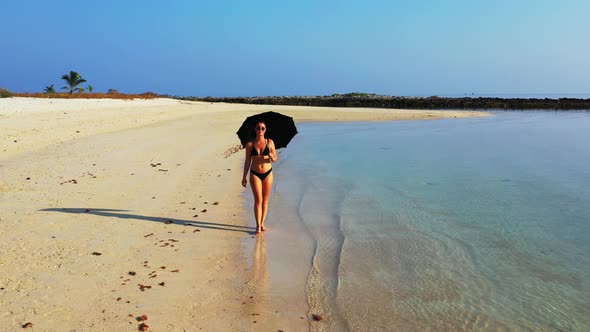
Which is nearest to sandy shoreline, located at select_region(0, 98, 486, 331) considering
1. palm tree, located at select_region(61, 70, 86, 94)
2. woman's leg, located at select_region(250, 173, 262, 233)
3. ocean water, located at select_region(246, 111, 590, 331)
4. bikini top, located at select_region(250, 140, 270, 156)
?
woman's leg, located at select_region(250, 173, 262, 233)

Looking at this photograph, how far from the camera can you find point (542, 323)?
4.95 meters

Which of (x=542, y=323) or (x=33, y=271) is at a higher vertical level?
(x=33, y=271)

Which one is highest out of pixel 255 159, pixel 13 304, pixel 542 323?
pixel 255 159

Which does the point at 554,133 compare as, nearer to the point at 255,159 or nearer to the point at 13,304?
the point at 255,159

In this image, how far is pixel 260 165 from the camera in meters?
7.50

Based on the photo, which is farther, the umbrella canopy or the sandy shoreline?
the umbrella canopy

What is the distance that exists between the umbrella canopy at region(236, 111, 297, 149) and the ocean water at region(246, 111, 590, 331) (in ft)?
5.29

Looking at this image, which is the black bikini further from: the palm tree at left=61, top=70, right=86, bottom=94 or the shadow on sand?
the palm tree at left=61, top=70, right=86, bottom=94

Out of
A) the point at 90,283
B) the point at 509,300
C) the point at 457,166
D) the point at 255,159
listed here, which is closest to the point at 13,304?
the point at 90,283

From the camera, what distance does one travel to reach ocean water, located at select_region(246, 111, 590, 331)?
16.8 ft

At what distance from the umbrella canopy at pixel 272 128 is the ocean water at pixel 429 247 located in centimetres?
161

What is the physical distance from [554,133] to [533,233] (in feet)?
79.3

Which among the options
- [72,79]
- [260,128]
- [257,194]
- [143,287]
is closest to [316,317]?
[143,287]

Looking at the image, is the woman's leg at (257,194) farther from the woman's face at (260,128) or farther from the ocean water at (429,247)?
the woman's face at (260,128)
